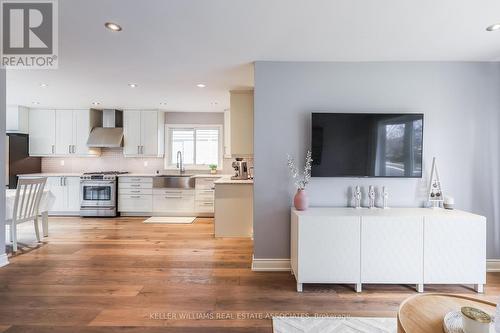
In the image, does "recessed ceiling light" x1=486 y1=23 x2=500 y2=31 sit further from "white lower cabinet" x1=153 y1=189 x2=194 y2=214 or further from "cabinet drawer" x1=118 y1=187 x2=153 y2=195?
"cabinet drawer" x1=118 y1=187 x2=153 y2=195

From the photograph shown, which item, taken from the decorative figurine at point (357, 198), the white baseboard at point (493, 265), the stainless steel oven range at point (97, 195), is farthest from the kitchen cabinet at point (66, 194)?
the white baseboard at point (493, 265)

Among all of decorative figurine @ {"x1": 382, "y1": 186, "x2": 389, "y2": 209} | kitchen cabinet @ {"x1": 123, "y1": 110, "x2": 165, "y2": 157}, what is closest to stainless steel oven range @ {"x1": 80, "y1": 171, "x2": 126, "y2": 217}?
kitchen cabinet @ {"x1": 123, "y1": 110, "x2": 165, "y2": 157}

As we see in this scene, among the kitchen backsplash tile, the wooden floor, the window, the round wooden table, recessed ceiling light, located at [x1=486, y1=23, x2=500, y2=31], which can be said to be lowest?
the wooden floor

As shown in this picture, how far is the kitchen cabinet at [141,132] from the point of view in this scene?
5.99m

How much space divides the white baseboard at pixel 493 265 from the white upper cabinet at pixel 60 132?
7.41 metres

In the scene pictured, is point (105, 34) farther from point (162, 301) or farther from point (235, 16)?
point (162, 301)

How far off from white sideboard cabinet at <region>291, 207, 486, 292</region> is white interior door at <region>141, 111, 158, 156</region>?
458cm

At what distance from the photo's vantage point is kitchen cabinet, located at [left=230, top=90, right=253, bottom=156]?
4.24 metres

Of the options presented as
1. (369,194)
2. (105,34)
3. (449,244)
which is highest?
(105,34)

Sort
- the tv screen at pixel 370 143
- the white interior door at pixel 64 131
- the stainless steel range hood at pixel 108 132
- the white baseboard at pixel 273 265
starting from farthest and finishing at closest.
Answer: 1. the white interior door at pixel 64 131
2. the stainless steel range hood at pixel 108 132
3. the white baseboard at pixel 273 265
4. the tv screen at pixel 370 143

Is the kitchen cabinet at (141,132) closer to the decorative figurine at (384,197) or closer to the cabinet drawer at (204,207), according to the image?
the cabinet drawer at (204,207)

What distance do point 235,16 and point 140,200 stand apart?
482cm

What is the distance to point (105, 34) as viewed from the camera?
7.82 feet

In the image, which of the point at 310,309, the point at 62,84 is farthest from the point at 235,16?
the point at 62,84
